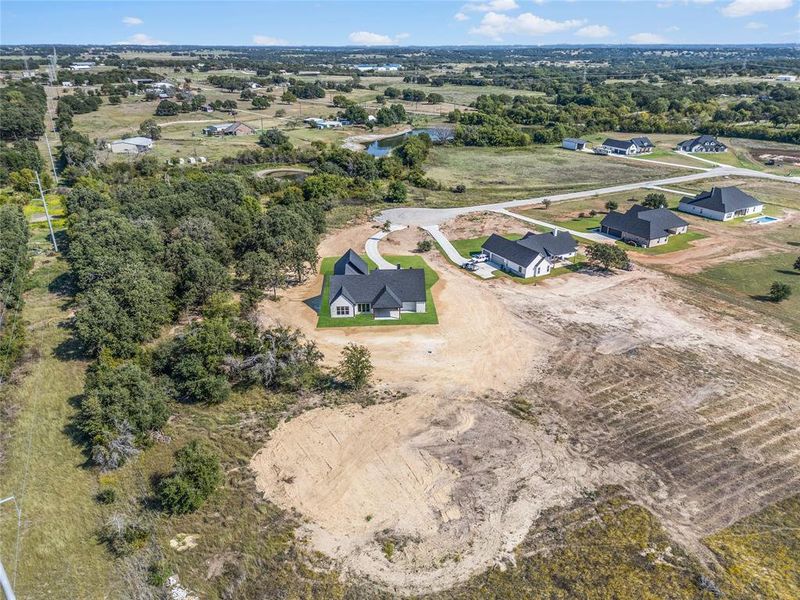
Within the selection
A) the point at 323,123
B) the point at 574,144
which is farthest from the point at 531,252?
the point at 323,123

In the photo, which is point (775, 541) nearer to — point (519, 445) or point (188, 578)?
point (519, 445)

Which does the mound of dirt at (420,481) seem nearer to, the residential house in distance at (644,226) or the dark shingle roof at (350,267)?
the dark shingle roof at (350,267)

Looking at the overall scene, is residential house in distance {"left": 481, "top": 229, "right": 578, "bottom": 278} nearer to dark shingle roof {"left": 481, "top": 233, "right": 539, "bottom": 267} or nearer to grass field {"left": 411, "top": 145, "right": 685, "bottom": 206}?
dark shingle roof {"left": 481, "top": 233, "right": 539, "bottom": 267}

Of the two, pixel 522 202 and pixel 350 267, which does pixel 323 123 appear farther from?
pixel 350 267

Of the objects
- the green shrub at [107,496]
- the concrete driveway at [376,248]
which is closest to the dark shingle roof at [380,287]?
the concrete driveway at [376,248]

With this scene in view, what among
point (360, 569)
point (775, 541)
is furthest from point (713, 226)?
point (360, 569)

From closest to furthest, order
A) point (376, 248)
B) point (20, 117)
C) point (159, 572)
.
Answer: point (159, 572) → point (376, 248) → point (20, 117)
